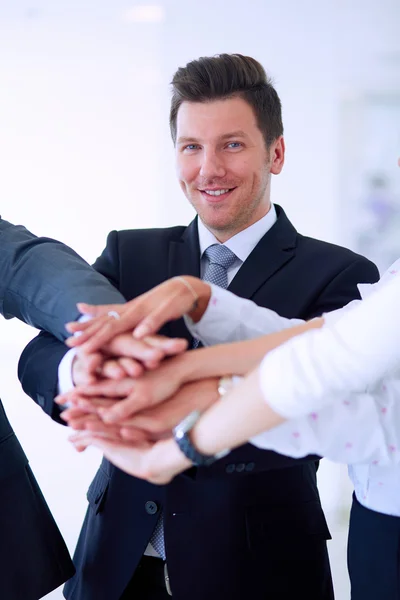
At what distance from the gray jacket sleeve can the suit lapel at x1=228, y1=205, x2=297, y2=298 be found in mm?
319

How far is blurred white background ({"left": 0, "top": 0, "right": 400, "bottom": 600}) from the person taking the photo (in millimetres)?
3736

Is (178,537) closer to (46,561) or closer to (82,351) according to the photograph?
(46,561)

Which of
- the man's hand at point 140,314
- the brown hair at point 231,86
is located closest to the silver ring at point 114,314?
the man's hand at point 140,314

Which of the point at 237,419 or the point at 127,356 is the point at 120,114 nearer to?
the point at 127,356

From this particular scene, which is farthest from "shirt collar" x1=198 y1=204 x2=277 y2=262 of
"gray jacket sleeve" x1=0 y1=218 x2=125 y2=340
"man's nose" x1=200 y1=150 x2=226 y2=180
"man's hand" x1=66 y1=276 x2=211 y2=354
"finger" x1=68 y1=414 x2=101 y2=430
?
"finger" x1=68 y1=414 x2=101 y2=430

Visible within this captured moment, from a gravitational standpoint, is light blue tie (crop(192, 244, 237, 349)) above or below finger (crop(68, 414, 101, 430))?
above

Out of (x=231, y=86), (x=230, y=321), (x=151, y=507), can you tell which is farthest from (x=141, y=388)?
(x=231, y=86)

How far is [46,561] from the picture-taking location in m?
1.40

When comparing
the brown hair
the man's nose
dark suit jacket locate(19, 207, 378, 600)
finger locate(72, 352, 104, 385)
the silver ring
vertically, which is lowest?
dark suit jacket locate(19, 207, 378, 600)

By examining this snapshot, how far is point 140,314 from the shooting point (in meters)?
1.23

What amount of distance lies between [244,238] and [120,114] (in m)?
2.27

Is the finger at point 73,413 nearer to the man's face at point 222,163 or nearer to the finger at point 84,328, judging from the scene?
the finger at point 84,328

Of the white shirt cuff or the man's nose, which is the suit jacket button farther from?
the man's nose

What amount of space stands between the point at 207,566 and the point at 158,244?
73 centimetres
